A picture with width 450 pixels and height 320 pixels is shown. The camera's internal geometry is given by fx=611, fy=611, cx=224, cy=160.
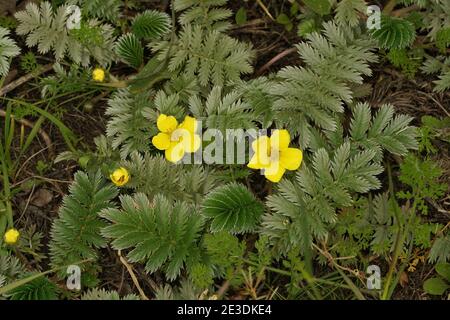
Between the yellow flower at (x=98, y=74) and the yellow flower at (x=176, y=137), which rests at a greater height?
the yellow flower at (x=98, y=74)

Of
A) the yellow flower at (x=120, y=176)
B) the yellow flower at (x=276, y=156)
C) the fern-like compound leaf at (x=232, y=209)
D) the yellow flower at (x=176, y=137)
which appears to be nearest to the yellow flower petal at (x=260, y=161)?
the yellow flower at (x=276, y=156)

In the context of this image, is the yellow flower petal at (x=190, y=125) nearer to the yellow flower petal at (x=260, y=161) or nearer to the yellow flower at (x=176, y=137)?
→ the yellow flower at (x=176, y=137)

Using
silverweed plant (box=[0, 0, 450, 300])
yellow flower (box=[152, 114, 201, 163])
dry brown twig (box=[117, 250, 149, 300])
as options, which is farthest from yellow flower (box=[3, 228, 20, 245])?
yellow flower (box=[152, 114, 201, 163])

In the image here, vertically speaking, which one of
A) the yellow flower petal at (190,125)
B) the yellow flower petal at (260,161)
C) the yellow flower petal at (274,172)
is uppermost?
the yellow flower petal at (190,125)

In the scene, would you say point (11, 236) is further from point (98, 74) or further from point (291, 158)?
point (291, 158)

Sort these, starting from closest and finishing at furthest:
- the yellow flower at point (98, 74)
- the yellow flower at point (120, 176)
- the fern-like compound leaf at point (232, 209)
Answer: the fern-like compound leaf at point (232, 209), the yellow flower at point (120, 176), the yellow flower at point (98, 74)
